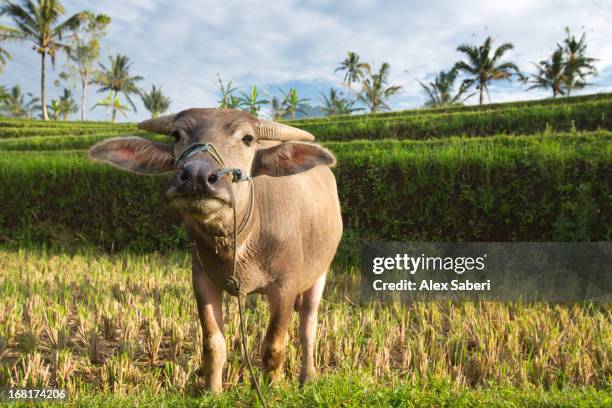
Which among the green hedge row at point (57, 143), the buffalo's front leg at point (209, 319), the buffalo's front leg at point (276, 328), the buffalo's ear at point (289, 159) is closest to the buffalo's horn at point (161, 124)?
the buffalo's ear at point (289, 159)

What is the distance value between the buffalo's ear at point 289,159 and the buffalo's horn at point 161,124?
0.46 m

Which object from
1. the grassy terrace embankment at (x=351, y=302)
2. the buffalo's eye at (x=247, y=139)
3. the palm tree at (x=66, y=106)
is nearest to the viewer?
the buffalo's eye at (x=247, y=139)

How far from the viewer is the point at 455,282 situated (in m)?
5.07

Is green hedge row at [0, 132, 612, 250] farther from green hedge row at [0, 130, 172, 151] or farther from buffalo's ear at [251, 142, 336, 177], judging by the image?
green hedge row at [0, 130, 172, 151]

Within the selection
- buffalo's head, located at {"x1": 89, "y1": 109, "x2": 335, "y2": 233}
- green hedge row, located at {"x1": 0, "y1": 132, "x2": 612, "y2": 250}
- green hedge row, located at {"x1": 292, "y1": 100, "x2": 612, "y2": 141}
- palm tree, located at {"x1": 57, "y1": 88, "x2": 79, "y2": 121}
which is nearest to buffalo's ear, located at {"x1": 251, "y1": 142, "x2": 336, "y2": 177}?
buffalo's head, located at {"x1": 89, "y1": 109, "x2": 335, "y2": 233}

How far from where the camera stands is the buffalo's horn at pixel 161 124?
216cm

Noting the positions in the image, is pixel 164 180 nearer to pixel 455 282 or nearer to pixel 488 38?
pixel 455 282

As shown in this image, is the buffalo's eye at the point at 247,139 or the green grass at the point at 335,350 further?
the green grass at the point at 335,350

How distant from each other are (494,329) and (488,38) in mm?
36297

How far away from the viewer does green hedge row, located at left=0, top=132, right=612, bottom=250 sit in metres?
5.21

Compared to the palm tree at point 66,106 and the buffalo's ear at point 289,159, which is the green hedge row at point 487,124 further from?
the palm tree at point 66,106

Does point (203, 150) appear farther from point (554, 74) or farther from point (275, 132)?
point (554, 74)

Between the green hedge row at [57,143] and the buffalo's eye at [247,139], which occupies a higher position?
the green hedge row at [57,143]

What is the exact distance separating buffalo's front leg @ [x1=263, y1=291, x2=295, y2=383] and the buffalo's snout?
33.2 inches
